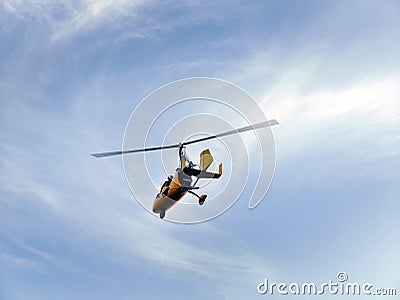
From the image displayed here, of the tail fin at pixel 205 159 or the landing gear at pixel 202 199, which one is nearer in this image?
the tail fin at pixel 205 159

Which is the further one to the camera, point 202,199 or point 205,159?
point 202,199

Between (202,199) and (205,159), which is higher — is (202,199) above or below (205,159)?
below

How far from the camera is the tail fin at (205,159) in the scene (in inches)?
1986

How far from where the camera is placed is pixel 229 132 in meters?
50.4

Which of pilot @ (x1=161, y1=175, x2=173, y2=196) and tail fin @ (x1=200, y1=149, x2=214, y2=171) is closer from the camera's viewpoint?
tail fin @ (x1=200, y1=149, x2=214, y2=171)

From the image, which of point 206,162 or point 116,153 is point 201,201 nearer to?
point 206,162

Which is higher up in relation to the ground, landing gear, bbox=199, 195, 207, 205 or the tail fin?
the tail fin

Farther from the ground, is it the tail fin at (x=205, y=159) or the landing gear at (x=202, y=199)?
the tail fin at (x=205, y=159)

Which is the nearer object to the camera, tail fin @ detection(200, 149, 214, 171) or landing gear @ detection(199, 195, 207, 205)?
tail fin @ detection(200, 149, 214, 171)

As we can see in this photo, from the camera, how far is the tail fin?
165 ft

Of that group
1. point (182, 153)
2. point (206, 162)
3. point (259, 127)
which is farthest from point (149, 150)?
point (259, 127)

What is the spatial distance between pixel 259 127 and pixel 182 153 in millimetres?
10620

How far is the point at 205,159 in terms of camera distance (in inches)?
1993

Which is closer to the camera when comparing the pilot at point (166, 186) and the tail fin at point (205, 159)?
the tail fin at point (205, 159)
